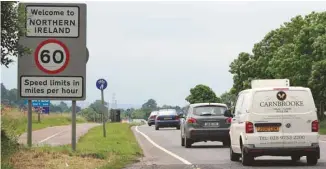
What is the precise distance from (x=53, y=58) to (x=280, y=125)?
6493 mm

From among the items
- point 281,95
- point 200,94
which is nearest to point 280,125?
point 281,95

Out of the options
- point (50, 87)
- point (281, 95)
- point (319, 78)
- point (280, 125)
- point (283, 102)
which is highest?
point (319, 78)

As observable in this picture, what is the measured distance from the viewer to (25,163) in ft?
53.7

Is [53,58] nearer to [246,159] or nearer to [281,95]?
[246,159]

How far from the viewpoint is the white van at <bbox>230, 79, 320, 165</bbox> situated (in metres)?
17.6

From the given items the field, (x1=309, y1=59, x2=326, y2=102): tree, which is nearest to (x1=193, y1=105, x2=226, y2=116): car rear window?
the field

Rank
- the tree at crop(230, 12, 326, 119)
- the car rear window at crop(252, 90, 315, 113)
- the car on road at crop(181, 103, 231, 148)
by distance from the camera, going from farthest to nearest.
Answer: the tree at crop(230, 12, 326, 119) → the car on road at crop(181, 103, 231, 148) → the car rear window at crop(252, 90, 315, 113)

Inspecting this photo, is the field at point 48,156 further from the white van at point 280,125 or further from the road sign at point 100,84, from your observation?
the road sign at point 100,84

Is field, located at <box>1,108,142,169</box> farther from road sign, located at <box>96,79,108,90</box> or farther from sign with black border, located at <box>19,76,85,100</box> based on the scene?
road sign, located at <box>96,79,108,90</box>

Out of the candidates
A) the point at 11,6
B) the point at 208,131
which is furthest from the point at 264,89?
the point at 208,131

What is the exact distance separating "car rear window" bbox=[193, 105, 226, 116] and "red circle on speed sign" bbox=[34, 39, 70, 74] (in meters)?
8.26

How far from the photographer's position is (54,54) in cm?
2022

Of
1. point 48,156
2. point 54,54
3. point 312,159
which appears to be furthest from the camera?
point 54,54

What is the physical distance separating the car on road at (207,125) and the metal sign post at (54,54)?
728cm
